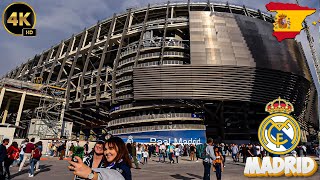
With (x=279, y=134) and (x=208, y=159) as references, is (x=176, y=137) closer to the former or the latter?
(x=279, y=134)

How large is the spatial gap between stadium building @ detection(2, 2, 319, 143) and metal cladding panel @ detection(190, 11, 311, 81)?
17 centimetres

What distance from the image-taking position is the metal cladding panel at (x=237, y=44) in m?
40.7

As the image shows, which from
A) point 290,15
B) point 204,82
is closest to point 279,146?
point 290,15

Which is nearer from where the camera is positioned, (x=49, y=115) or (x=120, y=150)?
(x=120, y=150)

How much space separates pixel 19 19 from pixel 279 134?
9.87 m

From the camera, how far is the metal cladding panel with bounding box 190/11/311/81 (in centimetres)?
4066

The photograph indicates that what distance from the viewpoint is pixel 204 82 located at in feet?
130

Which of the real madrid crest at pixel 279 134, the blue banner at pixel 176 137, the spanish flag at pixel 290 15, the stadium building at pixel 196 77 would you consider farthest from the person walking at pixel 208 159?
the blue banner at pixel 176 137

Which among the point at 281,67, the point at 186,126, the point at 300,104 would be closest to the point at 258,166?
the point at 186,126

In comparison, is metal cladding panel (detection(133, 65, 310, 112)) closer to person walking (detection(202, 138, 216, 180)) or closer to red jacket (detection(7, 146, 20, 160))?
red jacket (detection(7, 146, 20, 160))

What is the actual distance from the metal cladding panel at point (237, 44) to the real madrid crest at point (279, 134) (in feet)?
101

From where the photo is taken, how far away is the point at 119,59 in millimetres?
49781

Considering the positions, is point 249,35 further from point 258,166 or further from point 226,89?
point 258,166

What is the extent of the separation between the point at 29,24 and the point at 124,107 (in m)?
37.5
